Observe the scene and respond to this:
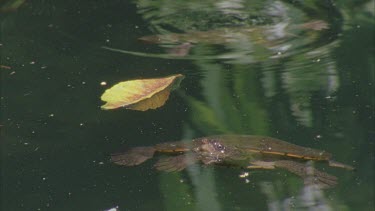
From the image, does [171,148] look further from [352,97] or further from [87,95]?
[352,97]

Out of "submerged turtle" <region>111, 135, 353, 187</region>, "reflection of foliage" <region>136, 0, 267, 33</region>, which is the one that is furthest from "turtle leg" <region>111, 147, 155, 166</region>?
"reflection of foliage" <region>136, 0, 267, 33</region>

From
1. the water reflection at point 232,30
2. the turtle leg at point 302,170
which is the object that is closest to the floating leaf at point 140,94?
the water reflection at point 232,30

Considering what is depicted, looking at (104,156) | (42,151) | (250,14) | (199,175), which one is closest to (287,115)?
(199,175)

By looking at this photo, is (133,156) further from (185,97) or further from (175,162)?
(185,97)

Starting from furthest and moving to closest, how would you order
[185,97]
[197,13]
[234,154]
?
1. [197,13]
2. [185,97]
3. [234,154]

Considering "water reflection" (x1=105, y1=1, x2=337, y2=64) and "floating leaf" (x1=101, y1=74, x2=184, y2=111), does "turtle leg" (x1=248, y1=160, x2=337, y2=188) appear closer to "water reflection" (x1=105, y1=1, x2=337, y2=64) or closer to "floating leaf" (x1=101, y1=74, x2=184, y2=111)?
"floating leaf" (x1=101, y1=74, x2=184, y2=111)

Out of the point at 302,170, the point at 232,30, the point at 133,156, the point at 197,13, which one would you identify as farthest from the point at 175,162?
the point at 197,13

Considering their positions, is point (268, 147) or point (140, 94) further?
point (140, 94)
